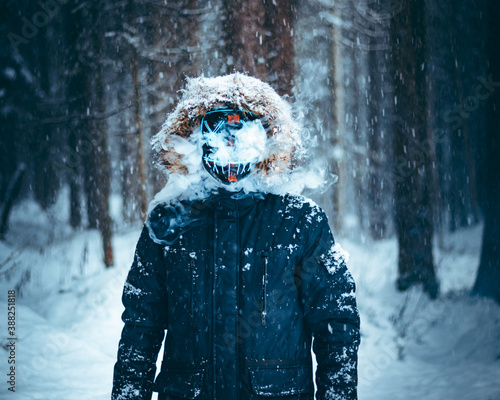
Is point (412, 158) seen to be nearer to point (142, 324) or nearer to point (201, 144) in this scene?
point (201, 144)

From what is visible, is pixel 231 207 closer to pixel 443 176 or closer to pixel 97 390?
A: pixel 97 390

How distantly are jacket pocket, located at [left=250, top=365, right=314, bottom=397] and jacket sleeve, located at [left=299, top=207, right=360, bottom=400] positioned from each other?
117mm

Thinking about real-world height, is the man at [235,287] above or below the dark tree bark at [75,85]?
→ below

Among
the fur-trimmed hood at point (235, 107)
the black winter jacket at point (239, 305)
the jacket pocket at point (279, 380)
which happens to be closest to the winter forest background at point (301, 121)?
the fur-trimmed hood at point (235, 107)

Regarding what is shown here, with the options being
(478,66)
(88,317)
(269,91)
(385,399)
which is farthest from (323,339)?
(478,66)

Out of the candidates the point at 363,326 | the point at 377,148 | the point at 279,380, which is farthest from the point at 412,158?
the point at 377,148

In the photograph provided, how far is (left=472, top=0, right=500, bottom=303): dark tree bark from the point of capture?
19.3 feet

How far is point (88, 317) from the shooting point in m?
6.55

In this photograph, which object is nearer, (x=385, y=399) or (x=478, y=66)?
(x=385, y=399)

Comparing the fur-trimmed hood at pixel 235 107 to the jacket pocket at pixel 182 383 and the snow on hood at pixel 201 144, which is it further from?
the jacket pocket at pixel 182 383

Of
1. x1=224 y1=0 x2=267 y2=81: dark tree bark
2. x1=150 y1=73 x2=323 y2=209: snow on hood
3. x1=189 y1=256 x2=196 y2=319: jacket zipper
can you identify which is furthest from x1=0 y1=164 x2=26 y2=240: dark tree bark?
x1=189 y1=256 x2=196 y2=319: jacket zipper

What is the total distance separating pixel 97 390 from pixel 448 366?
440cm

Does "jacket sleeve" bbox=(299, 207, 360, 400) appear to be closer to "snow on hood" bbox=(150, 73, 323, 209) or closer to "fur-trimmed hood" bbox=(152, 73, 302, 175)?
"snow on hood" bbox=(150, 73, 323, 209)

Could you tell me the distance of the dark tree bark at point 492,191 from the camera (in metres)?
5.88
